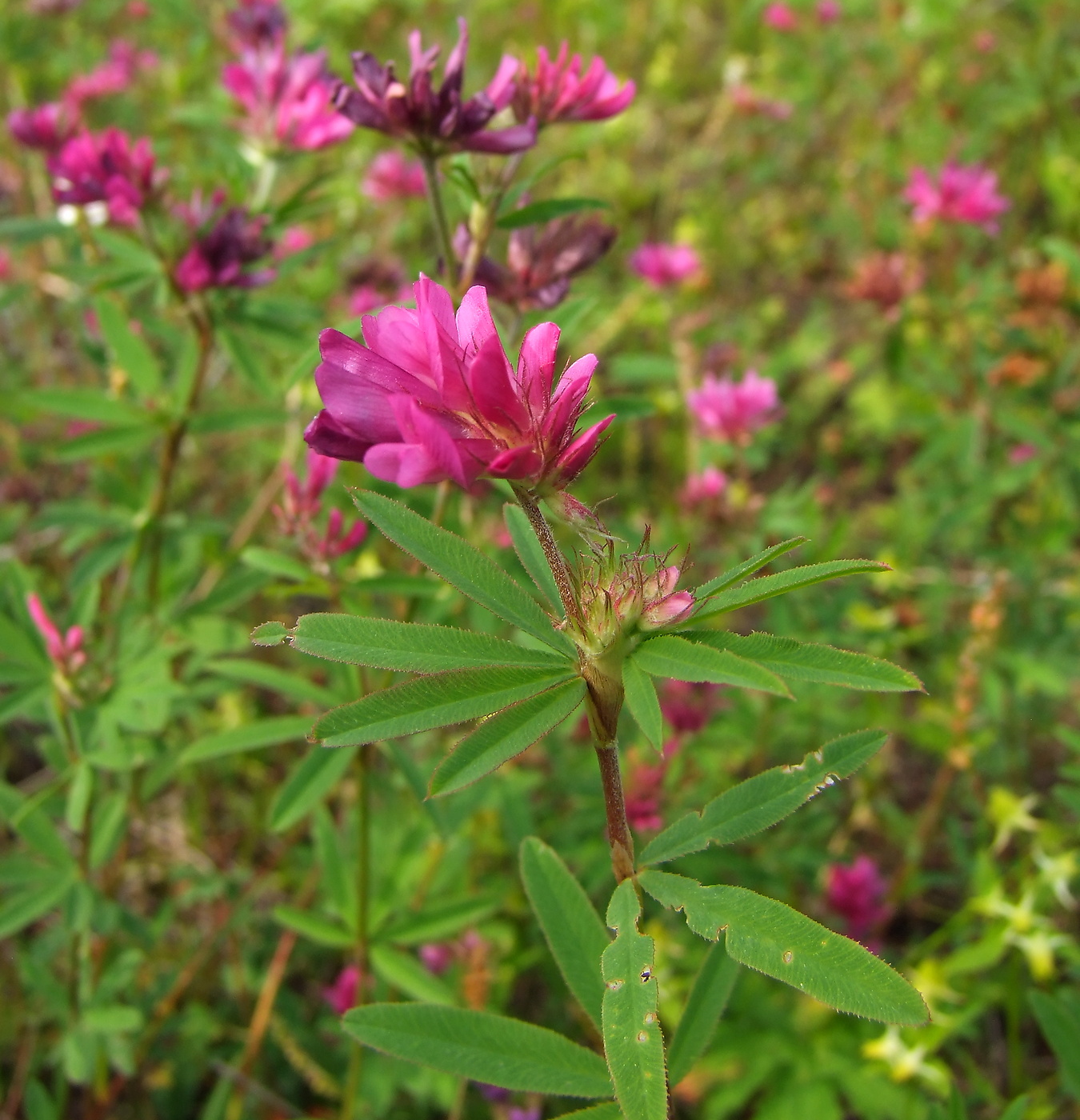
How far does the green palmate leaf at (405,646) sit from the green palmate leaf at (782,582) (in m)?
0.17

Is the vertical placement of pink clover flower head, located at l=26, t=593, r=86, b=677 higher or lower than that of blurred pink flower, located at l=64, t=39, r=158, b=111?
lower

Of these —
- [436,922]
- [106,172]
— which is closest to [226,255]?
[106,172]

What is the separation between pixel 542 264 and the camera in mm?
1549

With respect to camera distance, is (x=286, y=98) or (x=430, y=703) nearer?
(x=430, y=703)

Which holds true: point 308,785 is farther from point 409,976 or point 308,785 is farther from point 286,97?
point 286,97

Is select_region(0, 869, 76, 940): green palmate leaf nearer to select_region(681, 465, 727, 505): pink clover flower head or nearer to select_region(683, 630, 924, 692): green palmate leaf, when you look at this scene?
select_region(683, 630, 924, 692): green palmate leaf

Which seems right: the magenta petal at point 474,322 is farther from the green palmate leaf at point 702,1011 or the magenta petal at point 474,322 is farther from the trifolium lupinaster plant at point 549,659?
the green palmate leaf at point 702,1011

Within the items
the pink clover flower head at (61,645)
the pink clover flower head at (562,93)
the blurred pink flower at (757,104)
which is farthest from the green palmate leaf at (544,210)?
the blurred pink flower at (757,104)

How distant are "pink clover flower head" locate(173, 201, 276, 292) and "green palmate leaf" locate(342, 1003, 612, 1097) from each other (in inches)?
54.5

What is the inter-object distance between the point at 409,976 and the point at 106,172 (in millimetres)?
1727

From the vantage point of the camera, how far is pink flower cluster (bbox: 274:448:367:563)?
1574 millimetres

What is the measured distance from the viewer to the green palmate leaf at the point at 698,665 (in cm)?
81

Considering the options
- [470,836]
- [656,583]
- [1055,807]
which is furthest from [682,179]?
[656,583]

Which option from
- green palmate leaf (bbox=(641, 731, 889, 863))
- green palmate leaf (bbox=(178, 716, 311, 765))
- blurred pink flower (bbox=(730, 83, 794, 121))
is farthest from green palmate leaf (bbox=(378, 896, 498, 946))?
blurred pink flower (bbox=(730, 83, 794, 121))
